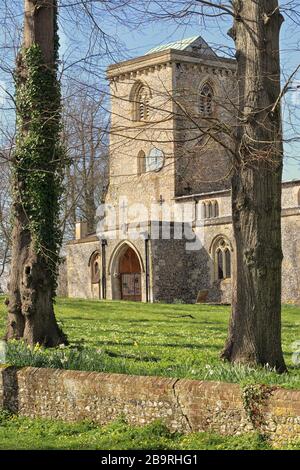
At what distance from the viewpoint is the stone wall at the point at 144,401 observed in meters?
8.99

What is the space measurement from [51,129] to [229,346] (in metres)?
6.23

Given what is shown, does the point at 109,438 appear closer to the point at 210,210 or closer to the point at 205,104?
the point at 205,104

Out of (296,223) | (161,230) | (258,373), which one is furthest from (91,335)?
(161,230)

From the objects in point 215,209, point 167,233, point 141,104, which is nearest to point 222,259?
point 167,233

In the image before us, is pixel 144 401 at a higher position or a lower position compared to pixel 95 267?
lower

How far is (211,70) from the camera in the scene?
179ft

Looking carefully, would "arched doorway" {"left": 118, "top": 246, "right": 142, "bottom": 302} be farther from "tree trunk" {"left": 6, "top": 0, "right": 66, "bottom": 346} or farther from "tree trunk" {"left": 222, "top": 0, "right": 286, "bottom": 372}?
"tree trunk" {"left": 222, "top": 0, "right": 286, "bottom": 372}

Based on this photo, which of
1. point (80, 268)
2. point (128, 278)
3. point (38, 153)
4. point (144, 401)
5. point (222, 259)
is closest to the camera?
point (144, 401)

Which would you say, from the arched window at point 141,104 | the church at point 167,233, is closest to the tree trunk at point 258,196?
the arched window at point 141,104

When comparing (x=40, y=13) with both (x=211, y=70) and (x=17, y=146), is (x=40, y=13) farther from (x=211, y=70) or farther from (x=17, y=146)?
(x=211, y=70)

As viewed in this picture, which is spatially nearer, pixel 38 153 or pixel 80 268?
pixel 38 153

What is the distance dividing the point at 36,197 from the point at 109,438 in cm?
728

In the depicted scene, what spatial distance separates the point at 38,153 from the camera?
1631 cm

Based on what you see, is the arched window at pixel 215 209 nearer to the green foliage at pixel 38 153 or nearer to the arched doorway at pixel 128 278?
the arched doorway at pixel 128 278
